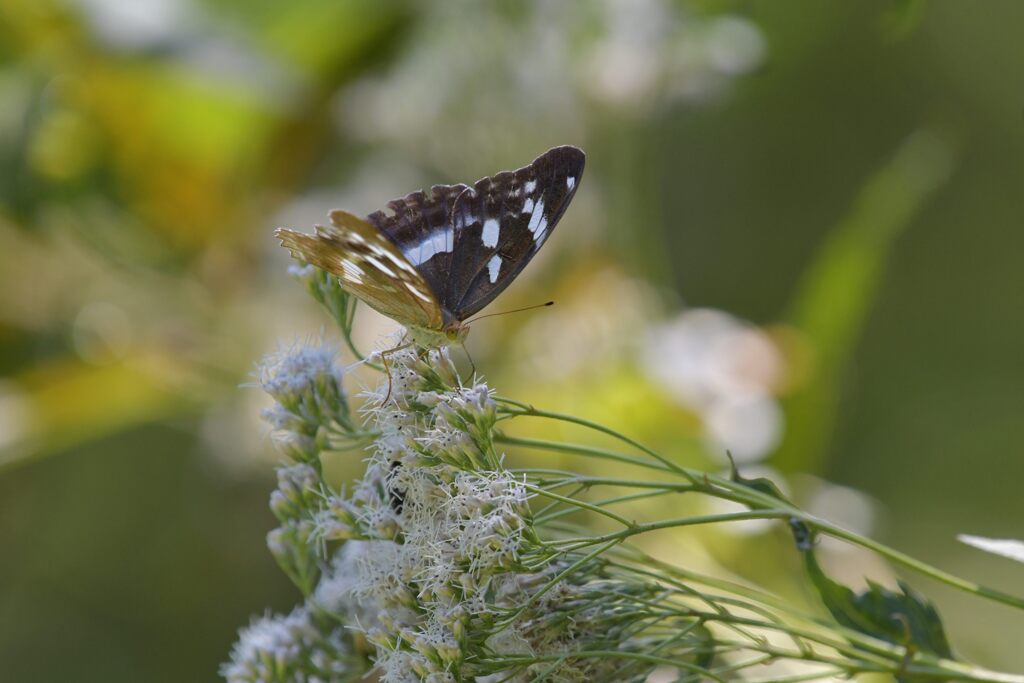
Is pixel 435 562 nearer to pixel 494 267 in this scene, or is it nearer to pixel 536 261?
pixel 494 267

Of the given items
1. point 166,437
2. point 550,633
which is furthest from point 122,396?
Answer: point 550,633

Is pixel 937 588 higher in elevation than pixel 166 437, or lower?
lower

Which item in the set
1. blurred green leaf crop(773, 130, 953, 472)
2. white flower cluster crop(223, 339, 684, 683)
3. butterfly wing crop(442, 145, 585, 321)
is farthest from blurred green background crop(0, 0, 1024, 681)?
white flower cluster crop(223, 339, 684, 683)

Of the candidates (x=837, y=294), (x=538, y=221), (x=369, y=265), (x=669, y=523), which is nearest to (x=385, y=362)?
(x=369, y=265)

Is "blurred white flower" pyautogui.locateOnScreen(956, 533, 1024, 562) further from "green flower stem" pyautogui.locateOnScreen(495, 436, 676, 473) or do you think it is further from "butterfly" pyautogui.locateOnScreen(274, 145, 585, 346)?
"butterfly" pyautogui.locateOnScreen(274, 145, 585, 346)

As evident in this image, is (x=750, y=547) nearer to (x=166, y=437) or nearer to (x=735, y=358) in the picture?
(x=735, y=358)
